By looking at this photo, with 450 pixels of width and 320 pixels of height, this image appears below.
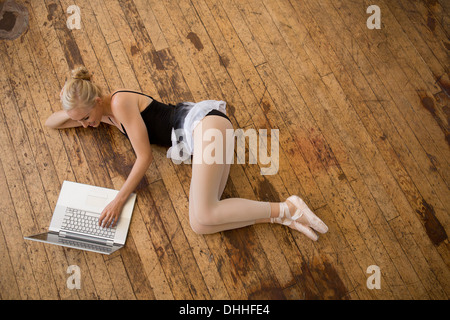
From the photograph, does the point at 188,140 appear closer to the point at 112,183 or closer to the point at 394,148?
the point at 112,183

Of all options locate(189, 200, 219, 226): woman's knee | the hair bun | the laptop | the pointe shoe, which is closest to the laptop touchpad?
the laptop

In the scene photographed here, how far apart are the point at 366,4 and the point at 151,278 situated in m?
2.34

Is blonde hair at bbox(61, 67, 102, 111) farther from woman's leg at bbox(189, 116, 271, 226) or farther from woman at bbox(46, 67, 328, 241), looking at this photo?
woman's leg at bbox(189, 116, 271, 226)

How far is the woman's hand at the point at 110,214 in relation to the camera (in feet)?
6.00

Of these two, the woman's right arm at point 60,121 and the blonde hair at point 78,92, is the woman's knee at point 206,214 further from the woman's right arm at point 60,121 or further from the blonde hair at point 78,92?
the woman's right arm at point 60,121

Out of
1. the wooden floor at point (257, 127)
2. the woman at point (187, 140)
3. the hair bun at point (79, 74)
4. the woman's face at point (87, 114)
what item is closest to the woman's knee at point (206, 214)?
the woman at point (187, 140)

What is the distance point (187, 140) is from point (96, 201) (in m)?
0.69

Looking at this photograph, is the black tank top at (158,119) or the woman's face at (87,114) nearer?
the woman's face at (87,114)

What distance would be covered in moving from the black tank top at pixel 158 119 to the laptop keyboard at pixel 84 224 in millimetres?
564

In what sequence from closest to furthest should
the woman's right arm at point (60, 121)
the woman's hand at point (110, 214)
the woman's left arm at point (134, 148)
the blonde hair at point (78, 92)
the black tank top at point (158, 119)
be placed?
the blonde hair at point (78, 92) < the woman's left arm at point (134, 148) < the black tank top at point (158, 119) < the woman's hand at point (110, 214) < the woman's right arm at point (60, 121)

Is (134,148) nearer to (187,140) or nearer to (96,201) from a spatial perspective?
(187,140)

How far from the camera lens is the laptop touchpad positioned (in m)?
1.91

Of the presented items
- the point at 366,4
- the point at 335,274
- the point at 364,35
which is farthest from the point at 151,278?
the point at 366,4

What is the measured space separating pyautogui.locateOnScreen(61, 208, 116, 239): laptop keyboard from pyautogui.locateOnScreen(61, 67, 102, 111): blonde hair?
676 millimetres
